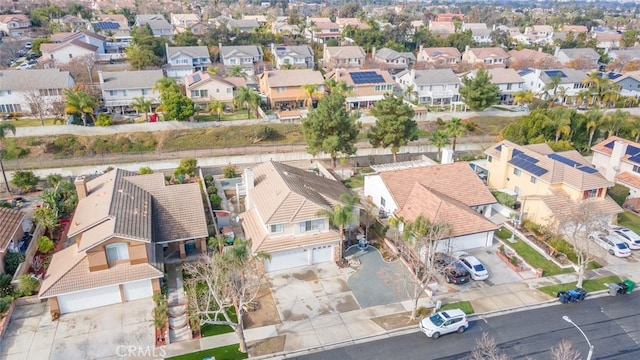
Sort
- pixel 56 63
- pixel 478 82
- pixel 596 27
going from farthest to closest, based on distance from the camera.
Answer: pixel 596 27 < pixel 56 63 < pixel 478 82

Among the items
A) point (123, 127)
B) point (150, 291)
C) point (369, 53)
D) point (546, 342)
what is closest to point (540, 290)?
point (546, 342)

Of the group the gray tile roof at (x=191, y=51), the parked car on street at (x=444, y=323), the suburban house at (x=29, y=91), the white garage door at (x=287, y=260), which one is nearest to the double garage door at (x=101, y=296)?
the white garage door at (x=287, y=260)

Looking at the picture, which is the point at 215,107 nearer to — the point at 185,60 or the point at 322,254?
the point at 185,60

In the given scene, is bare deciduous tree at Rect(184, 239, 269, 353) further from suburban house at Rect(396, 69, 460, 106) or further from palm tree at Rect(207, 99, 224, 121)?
suburban house at Rect(396, 69, 460, 106)

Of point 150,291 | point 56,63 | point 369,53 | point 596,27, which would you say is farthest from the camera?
point 596,27

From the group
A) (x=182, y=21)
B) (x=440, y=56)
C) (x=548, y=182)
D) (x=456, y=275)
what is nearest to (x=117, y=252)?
(x=456, y=275)

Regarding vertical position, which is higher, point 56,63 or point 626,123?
point 56,63

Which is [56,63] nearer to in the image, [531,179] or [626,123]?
[531,179]
